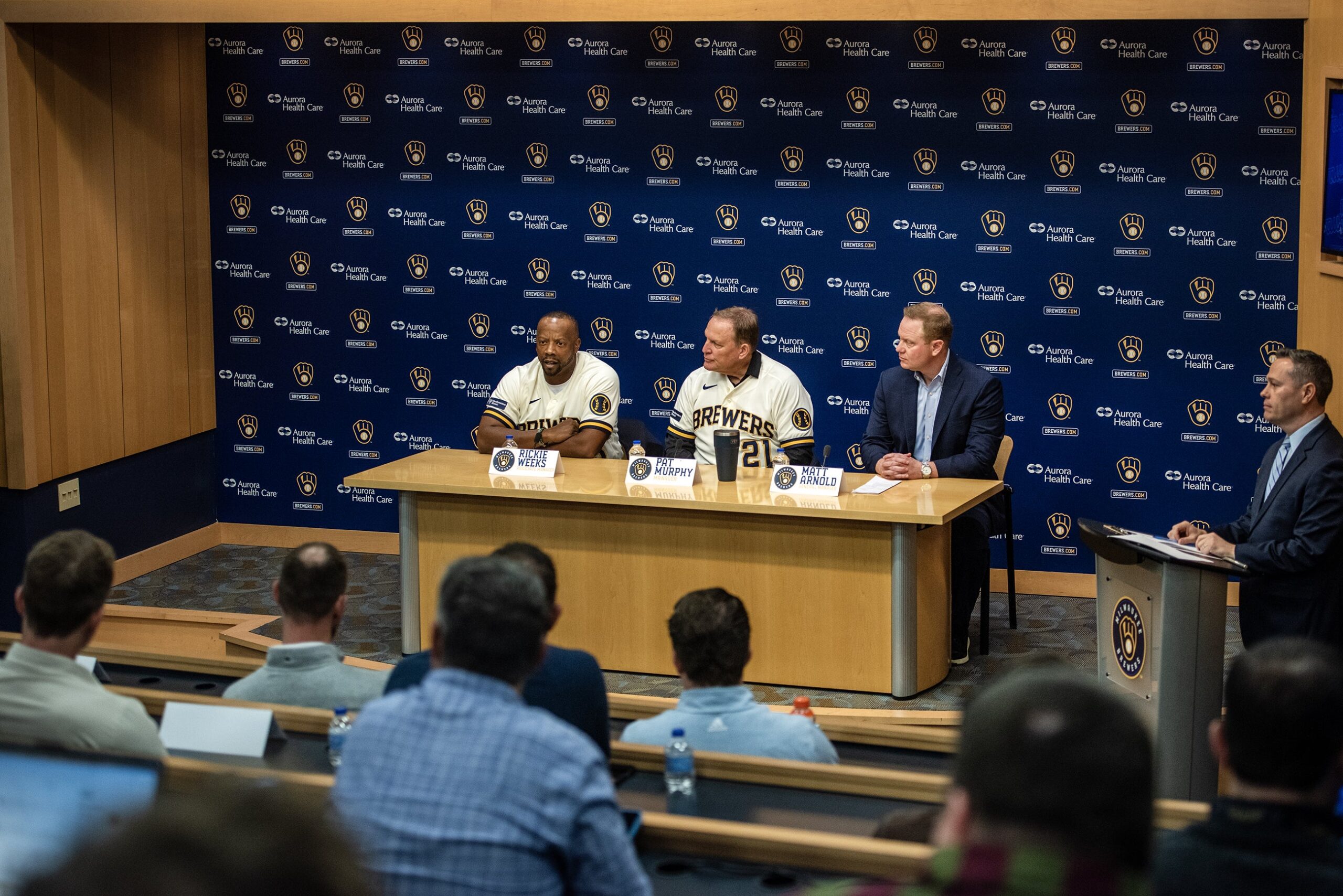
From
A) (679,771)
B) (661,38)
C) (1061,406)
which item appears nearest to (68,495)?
(661,38)

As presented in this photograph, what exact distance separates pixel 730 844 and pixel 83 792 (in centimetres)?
100

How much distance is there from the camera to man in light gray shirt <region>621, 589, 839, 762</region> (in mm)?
2785

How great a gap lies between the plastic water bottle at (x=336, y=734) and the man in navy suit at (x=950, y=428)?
3.03m

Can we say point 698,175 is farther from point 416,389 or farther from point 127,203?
point 127,203

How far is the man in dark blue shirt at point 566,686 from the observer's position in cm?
243

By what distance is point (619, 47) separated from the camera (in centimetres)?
686

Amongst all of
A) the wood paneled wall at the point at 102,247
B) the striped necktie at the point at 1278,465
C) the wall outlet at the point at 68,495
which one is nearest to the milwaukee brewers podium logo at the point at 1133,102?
the striped necktie at the point at 1278,465

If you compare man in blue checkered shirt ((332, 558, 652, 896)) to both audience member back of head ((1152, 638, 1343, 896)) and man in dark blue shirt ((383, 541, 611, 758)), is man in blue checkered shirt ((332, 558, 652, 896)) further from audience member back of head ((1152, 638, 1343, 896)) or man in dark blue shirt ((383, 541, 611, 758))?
audience member back of head ((1152, 638, 1343, 896))

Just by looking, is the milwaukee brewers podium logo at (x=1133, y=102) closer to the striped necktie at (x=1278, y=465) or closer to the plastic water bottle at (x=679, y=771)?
the striped necktie at (x=1278, y=465)

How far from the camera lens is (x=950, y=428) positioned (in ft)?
18.2

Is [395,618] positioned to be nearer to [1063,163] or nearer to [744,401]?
[744,401]

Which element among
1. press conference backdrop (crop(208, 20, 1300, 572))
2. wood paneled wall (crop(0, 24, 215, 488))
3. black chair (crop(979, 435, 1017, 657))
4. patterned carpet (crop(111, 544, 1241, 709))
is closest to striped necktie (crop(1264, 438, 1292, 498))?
patterned carpet (crop(111, 544, 1241, 709))

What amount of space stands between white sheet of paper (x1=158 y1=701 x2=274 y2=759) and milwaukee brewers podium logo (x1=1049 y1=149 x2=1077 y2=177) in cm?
483

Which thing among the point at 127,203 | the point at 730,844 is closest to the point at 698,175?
the point at 127,203
